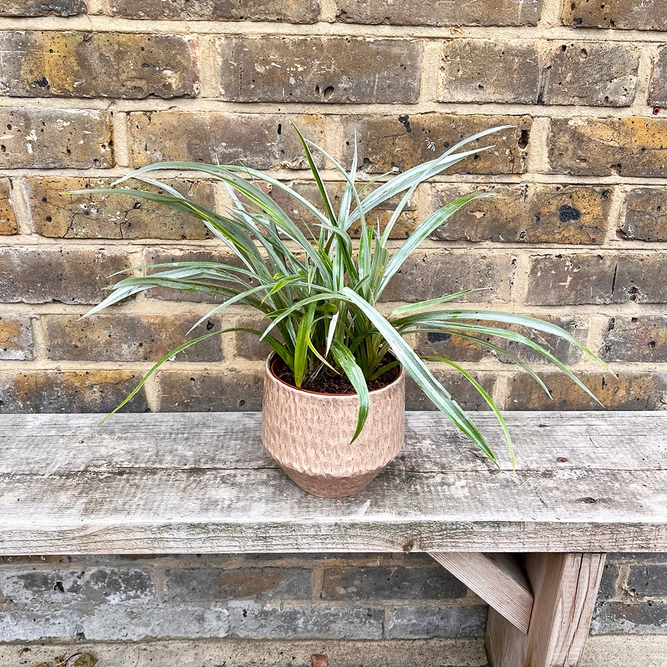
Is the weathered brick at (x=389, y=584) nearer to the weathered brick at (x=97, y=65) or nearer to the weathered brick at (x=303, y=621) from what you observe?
the weathered brick at (x=303, y=621)

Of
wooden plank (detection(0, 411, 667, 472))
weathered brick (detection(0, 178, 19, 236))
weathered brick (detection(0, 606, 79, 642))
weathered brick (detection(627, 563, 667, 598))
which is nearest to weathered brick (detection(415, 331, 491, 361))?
wooden plank (detection(0, 411, 667, 472))

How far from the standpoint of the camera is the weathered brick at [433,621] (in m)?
1.29

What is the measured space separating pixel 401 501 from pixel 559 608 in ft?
1.08

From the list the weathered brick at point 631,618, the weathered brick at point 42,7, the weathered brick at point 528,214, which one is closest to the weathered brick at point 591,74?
the weathered brick at point 528,214

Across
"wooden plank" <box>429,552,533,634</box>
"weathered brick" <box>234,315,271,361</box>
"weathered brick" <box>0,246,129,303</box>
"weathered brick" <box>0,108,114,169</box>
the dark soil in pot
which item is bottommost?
"wooden plank" <box>429,552,533,634</box>

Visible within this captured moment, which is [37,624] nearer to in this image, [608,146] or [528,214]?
[528,214]

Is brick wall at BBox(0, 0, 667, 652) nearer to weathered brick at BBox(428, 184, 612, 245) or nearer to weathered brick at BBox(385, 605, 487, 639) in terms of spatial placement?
weathered brick at BBox(428, 184, 612, 245)

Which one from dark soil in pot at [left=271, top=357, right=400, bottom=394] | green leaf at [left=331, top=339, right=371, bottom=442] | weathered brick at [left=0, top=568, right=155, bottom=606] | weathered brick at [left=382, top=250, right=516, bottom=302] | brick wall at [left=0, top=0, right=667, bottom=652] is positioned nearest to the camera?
green leaf at [left=331, top=339, right=371, bottom=442]

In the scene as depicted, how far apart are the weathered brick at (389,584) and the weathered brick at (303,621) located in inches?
1.6

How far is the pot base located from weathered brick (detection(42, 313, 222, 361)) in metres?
0.32

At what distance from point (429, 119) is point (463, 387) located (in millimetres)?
476

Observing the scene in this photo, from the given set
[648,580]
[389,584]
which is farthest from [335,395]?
[648,580]

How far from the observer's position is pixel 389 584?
1.27 m

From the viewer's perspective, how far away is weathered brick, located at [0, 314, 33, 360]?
40.4 inches
